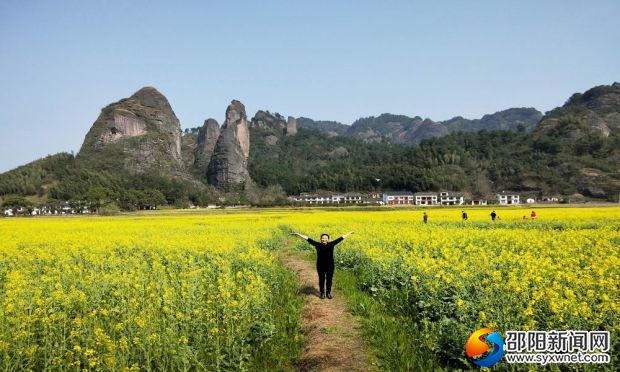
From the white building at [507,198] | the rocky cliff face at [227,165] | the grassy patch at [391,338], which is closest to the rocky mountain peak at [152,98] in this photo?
the rocky cliff face at [227,165]

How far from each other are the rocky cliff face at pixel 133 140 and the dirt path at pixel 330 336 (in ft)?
512

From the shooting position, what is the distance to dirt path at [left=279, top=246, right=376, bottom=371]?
6.61 meters

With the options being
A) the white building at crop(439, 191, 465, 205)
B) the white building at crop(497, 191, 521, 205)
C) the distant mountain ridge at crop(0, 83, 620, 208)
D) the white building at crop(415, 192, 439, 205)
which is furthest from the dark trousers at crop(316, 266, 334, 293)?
the white building at crop(415, 192, 439, 205)

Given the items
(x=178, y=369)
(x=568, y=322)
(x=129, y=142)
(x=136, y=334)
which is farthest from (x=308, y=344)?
(x=129, y=142)

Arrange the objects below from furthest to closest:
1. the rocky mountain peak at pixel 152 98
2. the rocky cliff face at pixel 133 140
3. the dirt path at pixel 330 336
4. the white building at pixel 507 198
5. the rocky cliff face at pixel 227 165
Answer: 1. the rocky mountain peak at pixel 152 98
2. the rocky cliff face at pixel 227 165
3. the rocky cliff face at pixel 133 140
4. the white building at pixel 507 198
5. the dirt path at pixel 330 336

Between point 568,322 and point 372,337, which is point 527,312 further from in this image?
point 372,337

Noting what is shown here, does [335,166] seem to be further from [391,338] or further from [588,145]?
[391,338]

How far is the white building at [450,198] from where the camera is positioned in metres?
123

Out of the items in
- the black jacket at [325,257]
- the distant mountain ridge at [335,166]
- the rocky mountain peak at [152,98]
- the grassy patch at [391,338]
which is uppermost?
the rocky mountain peak at [152,98]

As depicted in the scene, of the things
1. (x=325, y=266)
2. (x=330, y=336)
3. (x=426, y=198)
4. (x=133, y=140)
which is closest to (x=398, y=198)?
(x=426, y=198)

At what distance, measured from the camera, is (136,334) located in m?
6.66

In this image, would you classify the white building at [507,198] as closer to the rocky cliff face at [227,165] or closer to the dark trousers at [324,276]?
the rocky cliff face at [227,165]

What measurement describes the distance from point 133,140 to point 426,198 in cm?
11589

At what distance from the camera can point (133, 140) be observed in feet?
537
